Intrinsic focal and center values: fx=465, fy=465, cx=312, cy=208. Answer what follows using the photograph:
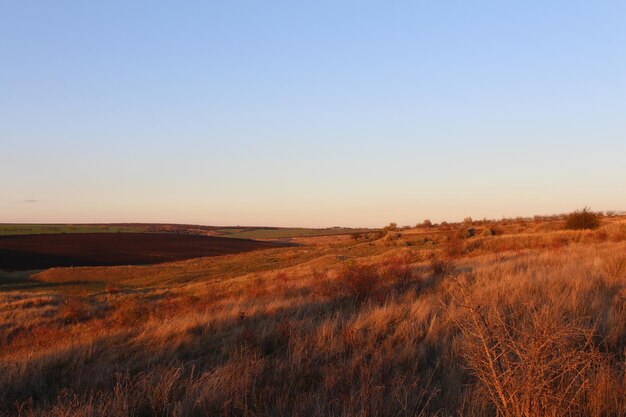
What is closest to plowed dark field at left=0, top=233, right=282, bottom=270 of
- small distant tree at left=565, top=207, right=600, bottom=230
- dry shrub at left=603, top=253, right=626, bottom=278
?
small distant tree at left=565, top=207, right=600, bottom=230

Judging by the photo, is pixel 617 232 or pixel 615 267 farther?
pixel 617 232

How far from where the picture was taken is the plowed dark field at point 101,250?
183ft

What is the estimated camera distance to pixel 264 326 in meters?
7.18

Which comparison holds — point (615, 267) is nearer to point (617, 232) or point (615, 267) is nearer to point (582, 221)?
point (617, 232)

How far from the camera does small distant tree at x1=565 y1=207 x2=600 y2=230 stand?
107 feet

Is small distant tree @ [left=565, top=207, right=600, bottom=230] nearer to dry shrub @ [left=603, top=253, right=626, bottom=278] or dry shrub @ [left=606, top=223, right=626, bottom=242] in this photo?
dry shrub @ [left=606, top=223, right=626, bottom=242]

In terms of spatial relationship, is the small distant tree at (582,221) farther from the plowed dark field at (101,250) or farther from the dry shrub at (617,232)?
the plowed dark field at (101,250)

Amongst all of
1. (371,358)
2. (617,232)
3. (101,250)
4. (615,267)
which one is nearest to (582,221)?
(617,232)

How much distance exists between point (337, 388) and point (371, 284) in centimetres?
592

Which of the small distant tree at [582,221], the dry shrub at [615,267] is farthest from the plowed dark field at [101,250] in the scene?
the dry shrub at [615,267]

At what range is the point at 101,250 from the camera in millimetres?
66438

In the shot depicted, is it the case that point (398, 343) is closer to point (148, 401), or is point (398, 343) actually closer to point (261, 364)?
point (261, 364)

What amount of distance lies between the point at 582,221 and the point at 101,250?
196 ft

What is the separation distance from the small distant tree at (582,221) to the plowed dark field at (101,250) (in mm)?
45019
